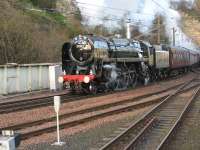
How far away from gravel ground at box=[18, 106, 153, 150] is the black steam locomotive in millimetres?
9029

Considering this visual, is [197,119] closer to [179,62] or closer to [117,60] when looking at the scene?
[117,60]

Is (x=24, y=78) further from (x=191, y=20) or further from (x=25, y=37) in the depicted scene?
(x=191, y=20)

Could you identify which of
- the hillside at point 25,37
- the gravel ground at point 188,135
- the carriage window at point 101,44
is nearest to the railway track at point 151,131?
the gravel ground at point 188,135

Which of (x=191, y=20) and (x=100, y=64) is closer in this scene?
(x=100, y=64)

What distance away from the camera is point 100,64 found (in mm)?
25266

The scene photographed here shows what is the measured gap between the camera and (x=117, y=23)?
5353cm

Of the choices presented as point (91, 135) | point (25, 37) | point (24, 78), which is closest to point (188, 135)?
point (91, 135)

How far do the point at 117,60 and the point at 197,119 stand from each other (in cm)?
1272

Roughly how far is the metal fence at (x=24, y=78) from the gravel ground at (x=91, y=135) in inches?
467

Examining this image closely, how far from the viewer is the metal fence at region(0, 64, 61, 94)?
2648 cm

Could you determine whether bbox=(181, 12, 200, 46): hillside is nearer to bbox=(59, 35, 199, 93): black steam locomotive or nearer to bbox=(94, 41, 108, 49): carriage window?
bbox=(59, 35, 199, 93): black steam locomotive

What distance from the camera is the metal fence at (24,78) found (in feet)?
86.9

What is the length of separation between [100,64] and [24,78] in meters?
5.22

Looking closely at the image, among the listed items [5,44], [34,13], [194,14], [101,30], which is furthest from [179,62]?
[194,14]
